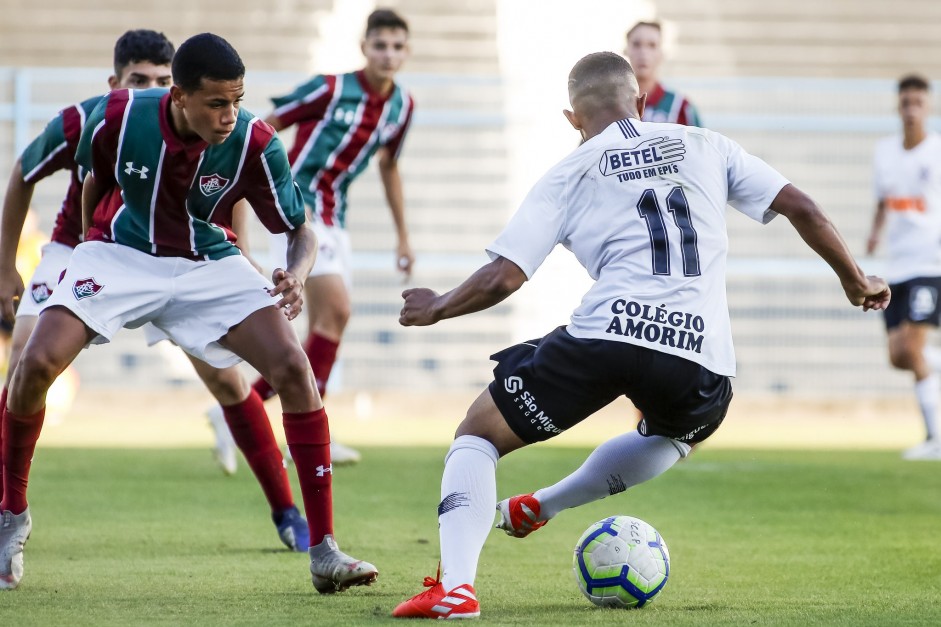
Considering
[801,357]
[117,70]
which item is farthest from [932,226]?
[117,70]

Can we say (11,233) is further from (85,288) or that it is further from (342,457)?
(342,457)

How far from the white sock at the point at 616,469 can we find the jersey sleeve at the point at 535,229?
2.72ft

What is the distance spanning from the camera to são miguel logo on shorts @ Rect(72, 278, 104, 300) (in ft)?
15.9

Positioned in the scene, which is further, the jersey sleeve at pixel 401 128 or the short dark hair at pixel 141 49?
the jersey sleeve at pixel 401 128

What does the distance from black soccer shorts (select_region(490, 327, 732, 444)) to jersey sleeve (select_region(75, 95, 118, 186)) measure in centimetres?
160

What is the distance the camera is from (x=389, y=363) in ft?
50.2

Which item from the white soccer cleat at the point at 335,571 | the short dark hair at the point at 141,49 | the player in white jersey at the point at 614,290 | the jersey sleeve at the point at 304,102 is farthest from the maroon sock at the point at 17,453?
the jersey sleeve at the point at 304,102

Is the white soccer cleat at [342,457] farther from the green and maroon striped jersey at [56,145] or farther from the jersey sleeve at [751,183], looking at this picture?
the jersey sleeve at [751,183]

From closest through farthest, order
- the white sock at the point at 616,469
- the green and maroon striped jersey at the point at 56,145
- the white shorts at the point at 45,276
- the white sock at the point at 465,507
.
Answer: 1. the white sock at the point at 465,507
2. the white sock at the point at 616,469
3. the green and maroon striped jersey at the point at 56,145
4. the white shorts at the point at 45,276

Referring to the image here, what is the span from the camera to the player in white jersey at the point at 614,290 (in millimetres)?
4145

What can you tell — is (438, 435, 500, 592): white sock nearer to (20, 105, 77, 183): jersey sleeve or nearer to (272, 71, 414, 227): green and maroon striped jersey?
(20, 105, 77, 183): jersey sleeve

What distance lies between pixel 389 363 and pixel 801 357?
174 inches

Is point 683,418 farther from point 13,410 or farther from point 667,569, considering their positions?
point 13,410

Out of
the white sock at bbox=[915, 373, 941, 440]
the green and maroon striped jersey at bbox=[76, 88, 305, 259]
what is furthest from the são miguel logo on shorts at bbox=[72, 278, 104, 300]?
the white sock at bbox=[915, 373, 941, 440]
